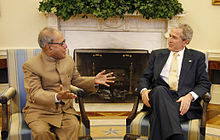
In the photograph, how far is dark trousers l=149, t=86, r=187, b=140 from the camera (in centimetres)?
193

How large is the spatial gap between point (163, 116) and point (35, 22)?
9.34 feet

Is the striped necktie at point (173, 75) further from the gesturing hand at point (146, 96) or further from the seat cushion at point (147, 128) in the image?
the seat cushion at point (147, 128)

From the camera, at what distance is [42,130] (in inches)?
72.6

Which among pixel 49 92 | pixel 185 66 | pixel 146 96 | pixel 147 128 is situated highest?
pixel 185 66

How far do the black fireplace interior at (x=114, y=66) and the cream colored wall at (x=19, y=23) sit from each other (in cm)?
75

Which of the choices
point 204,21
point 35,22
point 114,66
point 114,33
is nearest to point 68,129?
point 114,66

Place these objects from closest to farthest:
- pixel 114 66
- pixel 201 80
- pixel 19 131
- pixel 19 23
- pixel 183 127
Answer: pixel 19 131
pixel 183 127
pixel 201 80
pixel 19 23
pixel 114 66

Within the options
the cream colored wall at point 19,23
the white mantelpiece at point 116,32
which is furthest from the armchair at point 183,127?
the cream colored wall at point 19,23

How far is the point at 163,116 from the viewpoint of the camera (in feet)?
6.53

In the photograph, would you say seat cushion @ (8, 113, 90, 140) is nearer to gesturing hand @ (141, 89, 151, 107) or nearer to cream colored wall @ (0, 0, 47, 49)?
gesturing hand @ (141, 89, 151, 107)

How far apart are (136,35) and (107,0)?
83 centimetres

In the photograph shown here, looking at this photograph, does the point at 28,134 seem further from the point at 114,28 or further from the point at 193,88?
the point at 114,28

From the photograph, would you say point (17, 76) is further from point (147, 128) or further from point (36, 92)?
point (147, 128)

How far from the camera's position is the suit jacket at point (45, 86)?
1.92 meters
